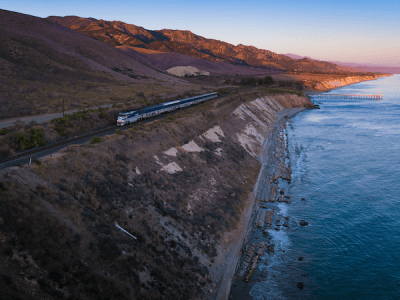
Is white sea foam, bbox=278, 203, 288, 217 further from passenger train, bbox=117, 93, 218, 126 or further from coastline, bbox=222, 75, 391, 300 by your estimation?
passenger train, bbox=117, 93, 218, 126

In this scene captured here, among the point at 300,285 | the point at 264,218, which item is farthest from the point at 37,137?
the point at 300,285

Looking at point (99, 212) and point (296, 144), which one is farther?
point (296, 144)

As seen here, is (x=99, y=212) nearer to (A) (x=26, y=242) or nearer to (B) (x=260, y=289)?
(A) (x=26, y=242)

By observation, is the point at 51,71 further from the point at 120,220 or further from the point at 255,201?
the point at 120,220

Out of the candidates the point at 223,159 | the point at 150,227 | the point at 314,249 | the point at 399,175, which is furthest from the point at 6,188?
the point at 399,175

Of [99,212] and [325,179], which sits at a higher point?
[99,212]

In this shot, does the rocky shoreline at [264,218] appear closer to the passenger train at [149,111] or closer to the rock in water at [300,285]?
the rock in water at [300,285]

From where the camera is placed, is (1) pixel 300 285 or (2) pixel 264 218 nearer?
(1) pixel 300 285
